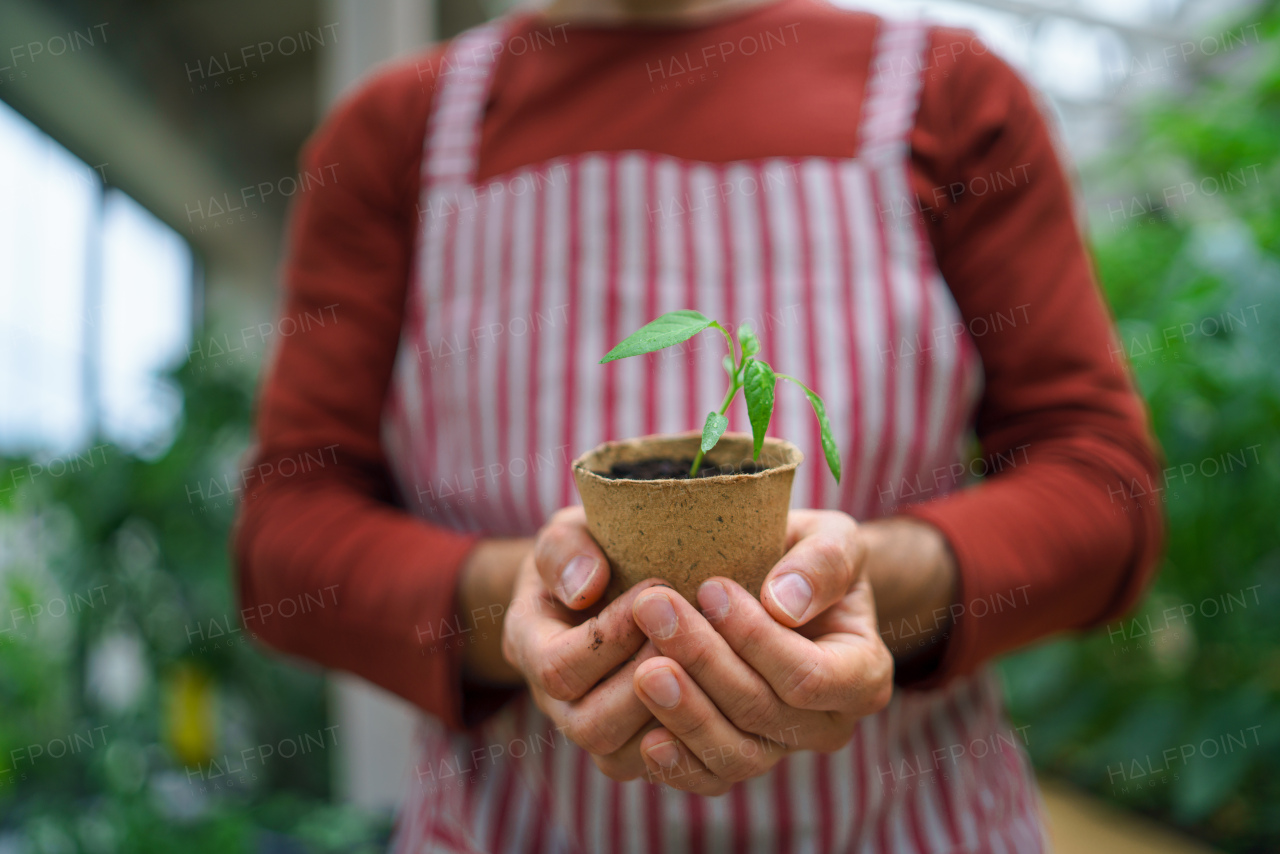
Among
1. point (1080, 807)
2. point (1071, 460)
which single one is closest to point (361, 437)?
point (1071, 460)

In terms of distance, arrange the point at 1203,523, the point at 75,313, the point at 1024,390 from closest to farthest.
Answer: the point at 1024,390
the point at 1203,523
the point at 75,313

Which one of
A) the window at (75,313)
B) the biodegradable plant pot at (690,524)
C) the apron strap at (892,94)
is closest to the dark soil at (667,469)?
the biodegradable plant pot at (690,524)

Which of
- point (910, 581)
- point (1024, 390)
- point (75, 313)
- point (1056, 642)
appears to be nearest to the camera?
point (910, 581)

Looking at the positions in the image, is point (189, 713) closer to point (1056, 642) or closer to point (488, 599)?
point (488, 599)

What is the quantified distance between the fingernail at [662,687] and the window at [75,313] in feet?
7.03

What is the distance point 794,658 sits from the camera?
1.52 feet

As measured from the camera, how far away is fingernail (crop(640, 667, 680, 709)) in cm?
45

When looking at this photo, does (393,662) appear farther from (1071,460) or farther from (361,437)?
(1071,460)

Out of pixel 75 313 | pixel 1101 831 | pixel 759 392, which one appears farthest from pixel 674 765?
pixel 75 313

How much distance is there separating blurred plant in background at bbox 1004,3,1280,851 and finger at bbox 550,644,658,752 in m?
1.42

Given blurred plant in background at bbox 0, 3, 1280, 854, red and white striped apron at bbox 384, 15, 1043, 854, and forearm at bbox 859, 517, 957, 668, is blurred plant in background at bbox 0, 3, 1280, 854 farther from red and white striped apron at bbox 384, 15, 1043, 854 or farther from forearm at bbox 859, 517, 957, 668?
forearm at bbox 859, 517, 957, 668

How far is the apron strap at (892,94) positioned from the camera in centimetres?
79

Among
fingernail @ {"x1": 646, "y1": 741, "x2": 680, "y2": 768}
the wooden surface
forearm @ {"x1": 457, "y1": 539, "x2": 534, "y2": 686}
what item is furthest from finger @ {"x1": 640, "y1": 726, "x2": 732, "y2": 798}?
the wooden surface

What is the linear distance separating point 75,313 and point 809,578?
12.5 feet
